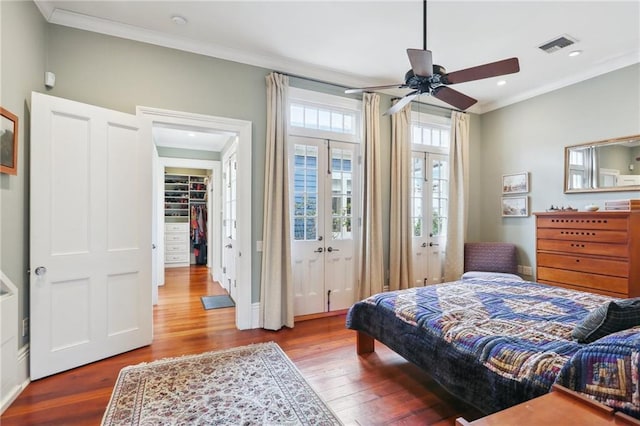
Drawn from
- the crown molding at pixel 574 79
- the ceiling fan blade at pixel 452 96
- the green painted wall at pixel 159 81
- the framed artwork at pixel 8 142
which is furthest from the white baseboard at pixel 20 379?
the crown molding at pixel 574 79

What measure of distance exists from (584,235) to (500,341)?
266 centimetres

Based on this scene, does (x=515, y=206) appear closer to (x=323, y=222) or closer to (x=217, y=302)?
(x=323, y=222)

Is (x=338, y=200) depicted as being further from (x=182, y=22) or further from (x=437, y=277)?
(x=182, y=22)

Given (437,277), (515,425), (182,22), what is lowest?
(437,277)

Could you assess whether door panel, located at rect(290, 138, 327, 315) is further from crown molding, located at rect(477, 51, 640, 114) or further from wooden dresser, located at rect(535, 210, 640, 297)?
crown molding, located at rect(477, 51, 640, 114)

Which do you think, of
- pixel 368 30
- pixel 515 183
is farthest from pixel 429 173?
pixel 368 30

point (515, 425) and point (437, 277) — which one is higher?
point (515, 425)

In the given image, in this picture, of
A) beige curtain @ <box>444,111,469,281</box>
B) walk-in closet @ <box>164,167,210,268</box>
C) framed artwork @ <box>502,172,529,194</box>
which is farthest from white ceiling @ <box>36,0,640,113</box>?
walk-in closet @ <box>164,167,210,268</box>

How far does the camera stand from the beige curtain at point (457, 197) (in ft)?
15.8

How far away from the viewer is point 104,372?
258 centimetres

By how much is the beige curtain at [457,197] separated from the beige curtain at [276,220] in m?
2.66

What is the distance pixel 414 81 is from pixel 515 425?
220 centimetres

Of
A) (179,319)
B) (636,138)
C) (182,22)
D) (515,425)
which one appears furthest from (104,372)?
(636,138)

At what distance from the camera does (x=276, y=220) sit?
3602 millimetres
